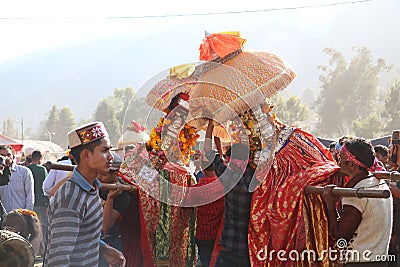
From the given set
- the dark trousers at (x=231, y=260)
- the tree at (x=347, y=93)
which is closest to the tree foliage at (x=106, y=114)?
the tree at (x=347, y=93)

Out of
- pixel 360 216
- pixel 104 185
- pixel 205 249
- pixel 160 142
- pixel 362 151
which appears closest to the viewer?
pixel 360 216

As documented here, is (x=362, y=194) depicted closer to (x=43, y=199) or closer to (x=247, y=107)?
(x=247, y=107)

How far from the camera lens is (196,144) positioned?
5477mm

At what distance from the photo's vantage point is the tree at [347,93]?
3329 inches

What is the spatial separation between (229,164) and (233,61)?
795 millimetres

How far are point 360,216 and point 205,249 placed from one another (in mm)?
1873

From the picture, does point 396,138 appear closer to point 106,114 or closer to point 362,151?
point 362,151

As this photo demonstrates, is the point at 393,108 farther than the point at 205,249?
Yes

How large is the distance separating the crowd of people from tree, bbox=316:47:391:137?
80363 mm

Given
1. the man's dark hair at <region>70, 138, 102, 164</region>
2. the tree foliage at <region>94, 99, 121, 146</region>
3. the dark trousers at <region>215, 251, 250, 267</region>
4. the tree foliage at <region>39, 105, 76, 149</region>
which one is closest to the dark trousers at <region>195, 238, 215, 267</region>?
the dark trousers at <region>215, 251, 250, 267</region>

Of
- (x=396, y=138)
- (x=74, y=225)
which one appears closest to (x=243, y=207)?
(x=74, y=225)

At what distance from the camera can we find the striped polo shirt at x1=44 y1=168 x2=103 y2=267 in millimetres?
3350

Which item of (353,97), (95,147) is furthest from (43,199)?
(353,97)

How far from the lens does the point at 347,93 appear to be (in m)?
86.2
